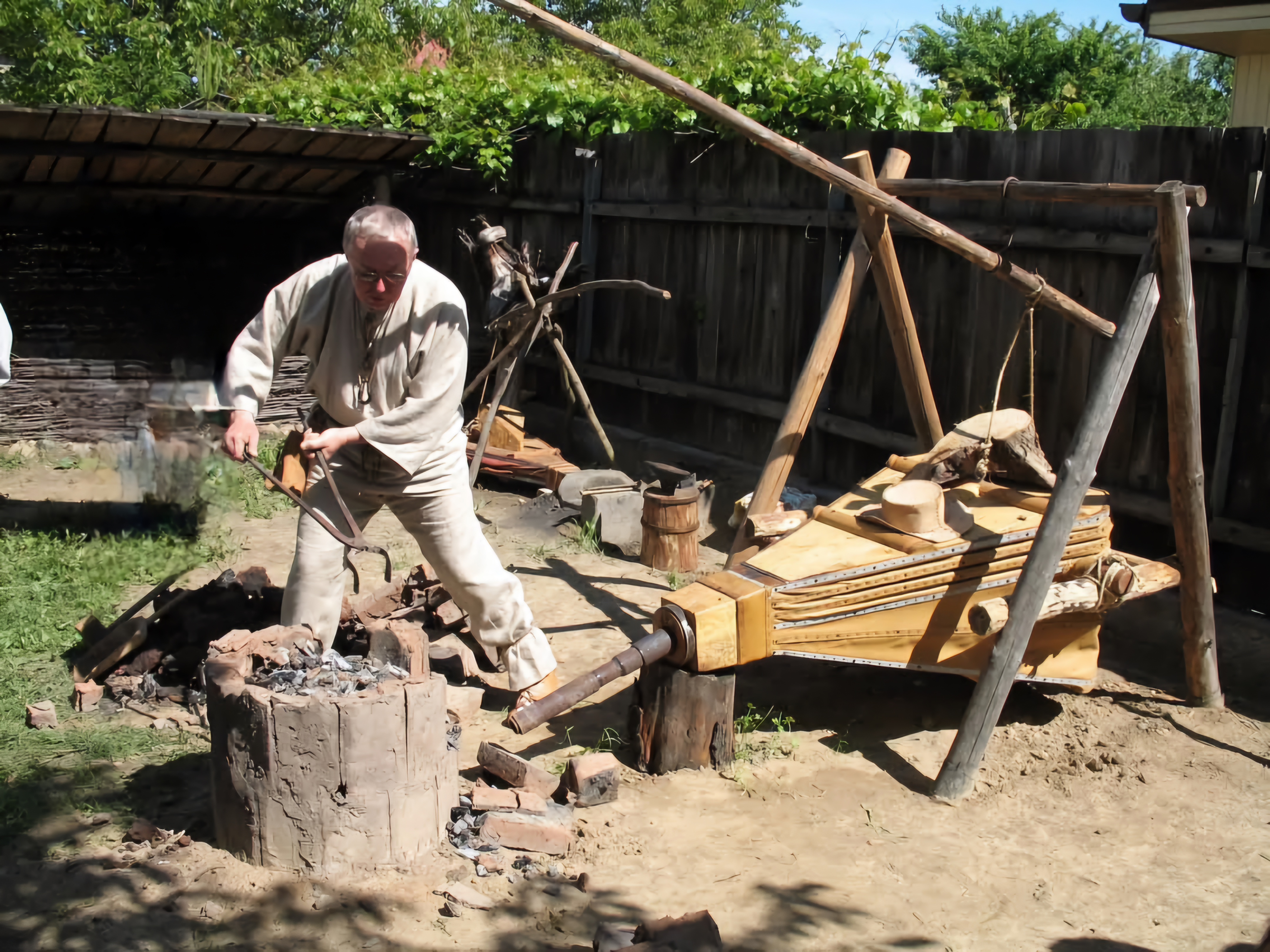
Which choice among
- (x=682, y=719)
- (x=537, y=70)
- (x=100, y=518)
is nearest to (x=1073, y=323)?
(x=682, y=719)

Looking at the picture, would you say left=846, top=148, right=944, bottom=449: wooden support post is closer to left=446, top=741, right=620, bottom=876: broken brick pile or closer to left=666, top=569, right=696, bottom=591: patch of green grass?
left=666, top=569, right=696, bottom=591: patch of green grass

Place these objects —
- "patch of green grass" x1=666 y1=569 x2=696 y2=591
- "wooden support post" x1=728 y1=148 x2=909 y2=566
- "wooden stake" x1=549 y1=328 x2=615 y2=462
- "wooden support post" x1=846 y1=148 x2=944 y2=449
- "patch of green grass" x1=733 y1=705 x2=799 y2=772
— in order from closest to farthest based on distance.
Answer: "patch of green grass" x1=733 y1=705 x2=799 y2=772, "wooden support post" x1=846 y1=148 x2=944 y2=449, "wooden support post" x1=728 y1=148 x2=909 y2=566, "patch of green grass" x1=666 y1=569 x2=696 y2=591, "wooden stake" x1=549 y1=328 x2=615 y2=462

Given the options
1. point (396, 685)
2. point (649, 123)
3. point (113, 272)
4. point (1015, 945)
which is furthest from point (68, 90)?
point (1015, 945)

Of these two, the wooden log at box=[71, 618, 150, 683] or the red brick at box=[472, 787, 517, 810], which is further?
the wooden log at box=[71, 618, 150, 683]

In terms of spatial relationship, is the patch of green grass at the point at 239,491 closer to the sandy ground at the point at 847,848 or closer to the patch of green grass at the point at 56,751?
the patch of green grass at the point at 56,751

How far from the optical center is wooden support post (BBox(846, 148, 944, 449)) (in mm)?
5168

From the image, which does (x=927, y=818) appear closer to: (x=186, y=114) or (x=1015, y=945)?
(x=1015, y=945)

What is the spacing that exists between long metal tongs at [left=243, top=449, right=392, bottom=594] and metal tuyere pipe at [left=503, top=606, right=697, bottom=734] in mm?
694

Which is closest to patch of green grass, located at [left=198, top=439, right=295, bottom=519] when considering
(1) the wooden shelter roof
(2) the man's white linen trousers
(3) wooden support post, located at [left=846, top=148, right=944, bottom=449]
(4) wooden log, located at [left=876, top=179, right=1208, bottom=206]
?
(1) the wooden shelter roof

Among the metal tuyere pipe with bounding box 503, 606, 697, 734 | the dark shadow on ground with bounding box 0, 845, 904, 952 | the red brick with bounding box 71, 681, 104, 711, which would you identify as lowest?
the dark shadow on ground with bounding box 0, 845, 904, 952

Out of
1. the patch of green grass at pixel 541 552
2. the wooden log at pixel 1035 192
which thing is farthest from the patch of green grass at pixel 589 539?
the wooden log at pixel 1035 192

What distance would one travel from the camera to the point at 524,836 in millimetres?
3541

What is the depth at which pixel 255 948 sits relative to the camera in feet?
9.89

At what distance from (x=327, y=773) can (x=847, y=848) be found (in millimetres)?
1570
